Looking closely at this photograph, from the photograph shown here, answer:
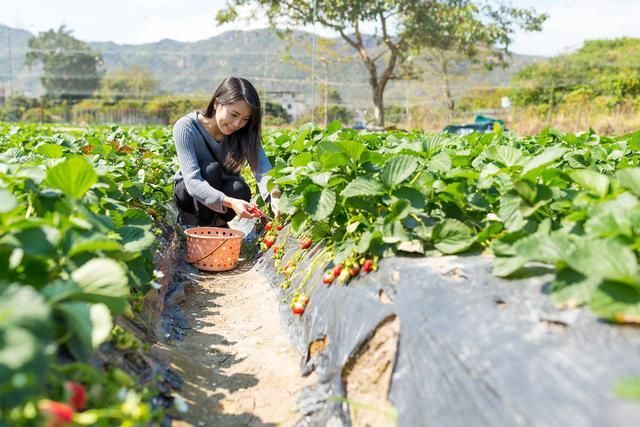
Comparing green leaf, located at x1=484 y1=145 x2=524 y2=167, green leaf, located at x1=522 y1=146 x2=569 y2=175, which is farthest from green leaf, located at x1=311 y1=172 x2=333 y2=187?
green leaf, located at x1=522 y1=146 x2=569 y2=175

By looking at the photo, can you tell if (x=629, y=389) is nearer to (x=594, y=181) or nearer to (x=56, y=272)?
(x=594, y=181)

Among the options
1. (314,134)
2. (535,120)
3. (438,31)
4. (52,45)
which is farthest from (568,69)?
(52,45)

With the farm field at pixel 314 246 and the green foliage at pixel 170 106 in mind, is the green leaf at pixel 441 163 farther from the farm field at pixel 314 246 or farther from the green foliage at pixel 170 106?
the green foliage at pixel 170 106

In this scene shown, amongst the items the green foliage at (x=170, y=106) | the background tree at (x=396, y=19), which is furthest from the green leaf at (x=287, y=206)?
the green foliage at (x=170, y=106)

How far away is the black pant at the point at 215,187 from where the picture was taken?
145 inches

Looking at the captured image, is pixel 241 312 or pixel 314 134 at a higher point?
pixel 314 134

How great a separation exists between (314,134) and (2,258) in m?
2.97

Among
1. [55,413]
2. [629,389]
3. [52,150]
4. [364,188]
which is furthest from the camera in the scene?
[52,150]

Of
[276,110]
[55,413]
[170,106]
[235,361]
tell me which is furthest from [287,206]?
[170,106]

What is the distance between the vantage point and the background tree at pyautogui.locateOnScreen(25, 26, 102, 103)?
2892cm

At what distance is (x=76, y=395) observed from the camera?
3.49 feet

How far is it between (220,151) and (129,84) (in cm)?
3260

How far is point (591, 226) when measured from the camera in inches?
53.0

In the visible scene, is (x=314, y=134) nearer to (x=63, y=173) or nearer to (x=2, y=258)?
(x=63, y=173)
